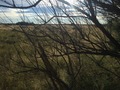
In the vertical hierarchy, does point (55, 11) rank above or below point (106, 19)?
above

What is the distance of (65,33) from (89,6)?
0.44m

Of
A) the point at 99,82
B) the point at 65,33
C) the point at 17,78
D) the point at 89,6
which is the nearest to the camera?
the point at 89,6

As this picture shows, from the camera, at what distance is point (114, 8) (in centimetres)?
349

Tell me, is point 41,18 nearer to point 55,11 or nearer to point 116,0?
point 55,11

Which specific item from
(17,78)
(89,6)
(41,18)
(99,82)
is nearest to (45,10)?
(41,18)

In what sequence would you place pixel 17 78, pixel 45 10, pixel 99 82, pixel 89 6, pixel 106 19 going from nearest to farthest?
pixel 89 6
pixel 45 10
pixel 106 19
pixel 99 82
pixel 17 78

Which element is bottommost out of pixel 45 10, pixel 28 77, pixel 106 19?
pixel 28 77

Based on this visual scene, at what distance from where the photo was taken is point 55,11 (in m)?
3.70

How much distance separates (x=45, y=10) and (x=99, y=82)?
5155 mm

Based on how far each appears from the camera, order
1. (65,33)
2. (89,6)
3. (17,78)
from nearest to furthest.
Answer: (89,6) → (65,33) → (17,78)

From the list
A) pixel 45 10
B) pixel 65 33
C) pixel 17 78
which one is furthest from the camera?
pixel 17 78

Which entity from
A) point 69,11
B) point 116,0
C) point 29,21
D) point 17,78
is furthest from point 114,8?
point 17,78

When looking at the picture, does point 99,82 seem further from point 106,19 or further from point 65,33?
point 65,33

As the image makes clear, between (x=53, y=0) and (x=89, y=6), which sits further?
(x=53, y=0)
